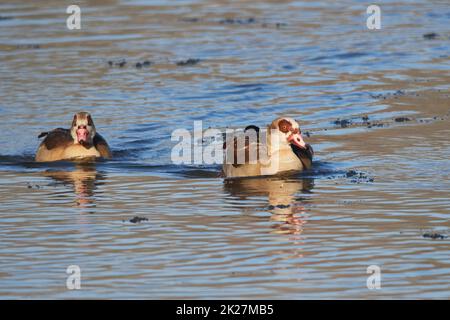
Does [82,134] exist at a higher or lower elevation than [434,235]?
higher

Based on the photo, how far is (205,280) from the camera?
11195 millimetres

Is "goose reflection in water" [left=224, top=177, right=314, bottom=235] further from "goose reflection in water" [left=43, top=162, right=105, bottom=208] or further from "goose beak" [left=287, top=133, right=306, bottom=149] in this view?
"goose reflection in water" [left=43, top=162, right=105, bottom=208]

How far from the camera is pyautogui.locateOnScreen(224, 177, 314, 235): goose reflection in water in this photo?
13.5 m

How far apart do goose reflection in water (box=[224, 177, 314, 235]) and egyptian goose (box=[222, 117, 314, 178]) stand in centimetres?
16

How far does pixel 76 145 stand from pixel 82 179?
1315mm

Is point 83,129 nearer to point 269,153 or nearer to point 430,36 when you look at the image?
point 269,153

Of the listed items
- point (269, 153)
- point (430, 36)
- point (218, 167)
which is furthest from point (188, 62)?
point (269, 153)

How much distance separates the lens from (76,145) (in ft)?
58.9

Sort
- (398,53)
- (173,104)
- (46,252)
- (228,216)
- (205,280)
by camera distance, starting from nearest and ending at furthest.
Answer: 1. (205,280)
2. (46,252)
3. (228,216)
4. (173,104)
5. (398,53)
